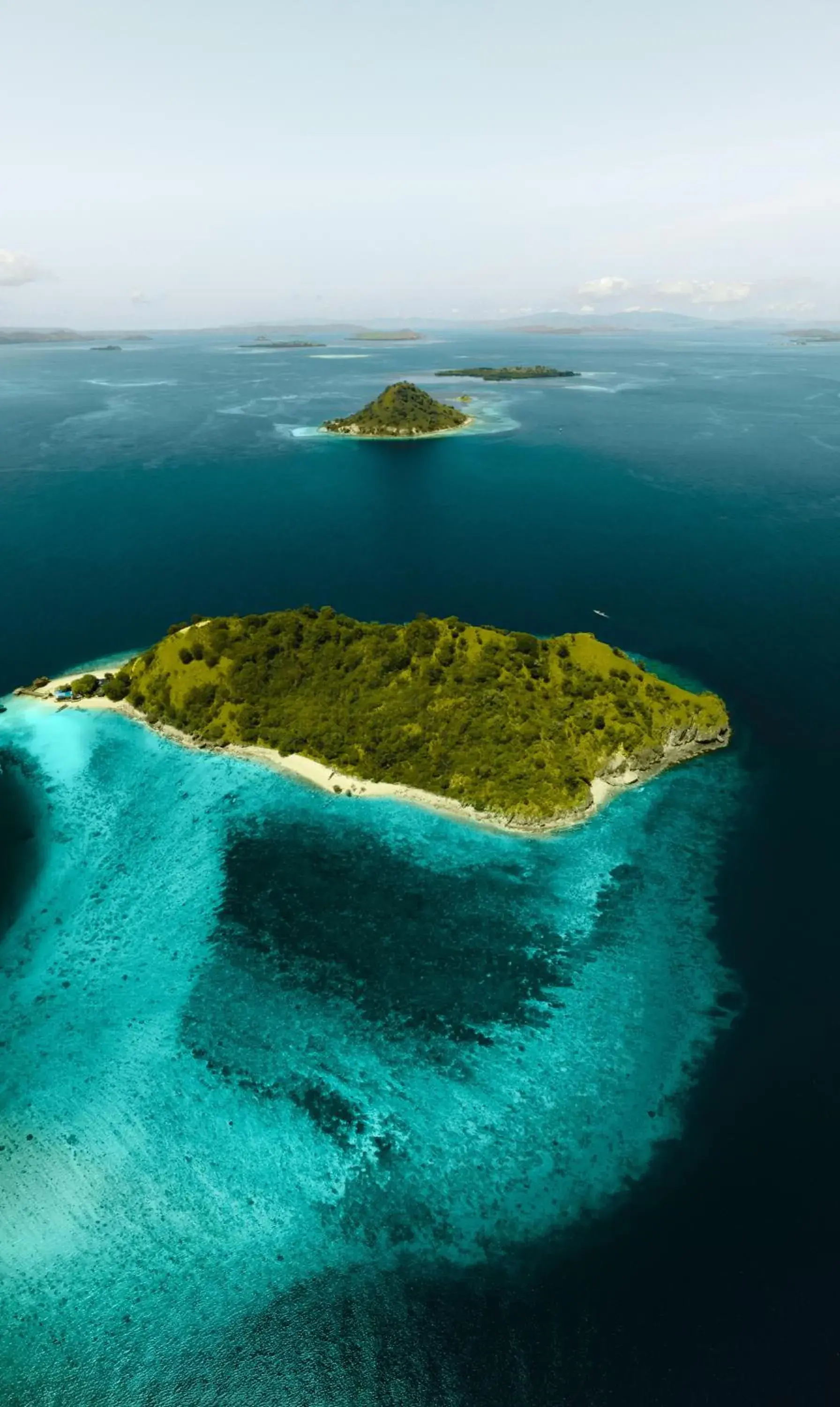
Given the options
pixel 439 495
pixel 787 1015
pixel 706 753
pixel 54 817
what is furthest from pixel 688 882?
pixel 439 495

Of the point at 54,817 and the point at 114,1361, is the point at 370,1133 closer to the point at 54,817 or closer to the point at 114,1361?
the point at 114,1361

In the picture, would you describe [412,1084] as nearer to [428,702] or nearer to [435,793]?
[435,793]

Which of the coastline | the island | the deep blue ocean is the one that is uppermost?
the island

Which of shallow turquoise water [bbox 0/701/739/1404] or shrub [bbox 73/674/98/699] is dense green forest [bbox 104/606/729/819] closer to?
shrub [bbox 73/674/98/699]

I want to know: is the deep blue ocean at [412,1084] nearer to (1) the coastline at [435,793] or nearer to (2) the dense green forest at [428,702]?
(1) the coastline at [435,793]

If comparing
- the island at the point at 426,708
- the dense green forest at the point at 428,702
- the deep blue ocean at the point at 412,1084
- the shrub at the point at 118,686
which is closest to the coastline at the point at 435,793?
the island at the point at 426,708

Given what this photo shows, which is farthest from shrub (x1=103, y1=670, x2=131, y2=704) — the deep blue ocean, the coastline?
the deep blue ocean

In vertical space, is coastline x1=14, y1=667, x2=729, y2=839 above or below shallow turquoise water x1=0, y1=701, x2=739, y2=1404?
above
